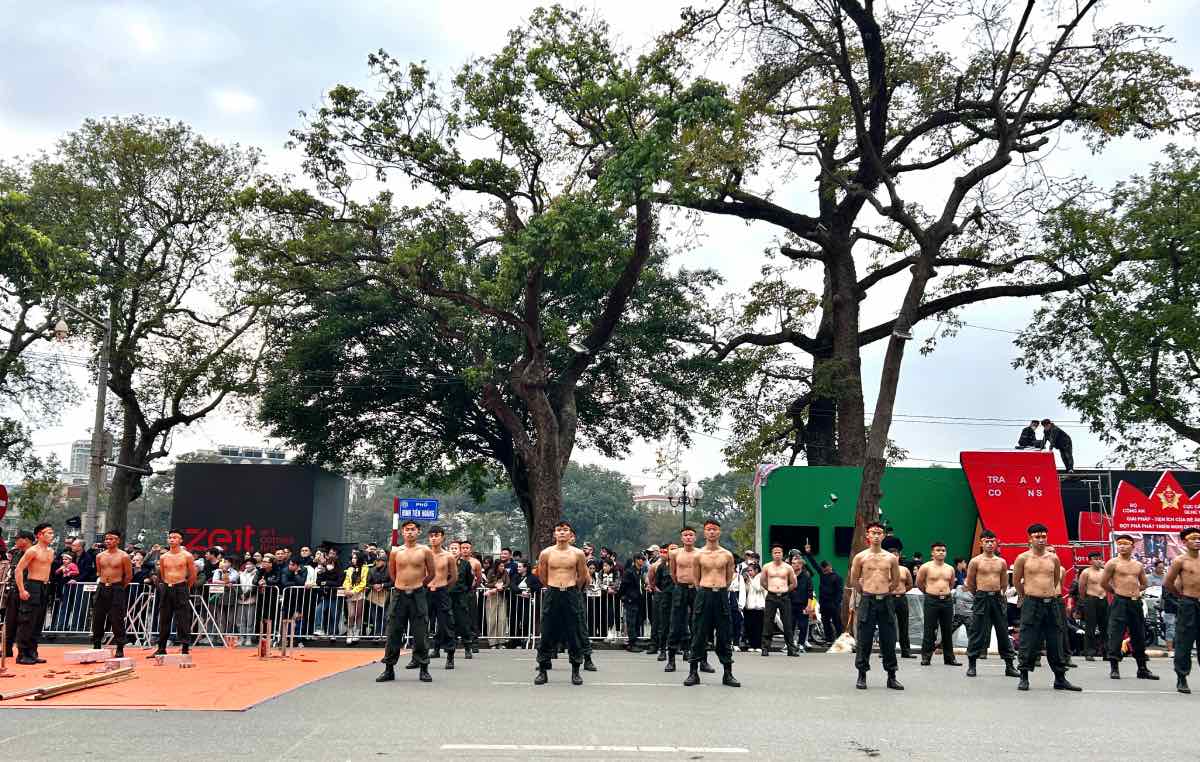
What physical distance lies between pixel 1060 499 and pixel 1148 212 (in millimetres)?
7882

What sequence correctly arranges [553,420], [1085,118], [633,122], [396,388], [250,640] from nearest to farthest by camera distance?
[250,640] < [633,122] < [1085,118] < [553,420] < [396,388]

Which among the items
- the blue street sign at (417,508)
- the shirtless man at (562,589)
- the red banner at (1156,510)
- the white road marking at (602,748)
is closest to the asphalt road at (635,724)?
the white road marking at (602,748)

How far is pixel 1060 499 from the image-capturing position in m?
25.0

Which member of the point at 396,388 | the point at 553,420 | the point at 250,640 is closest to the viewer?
the point at 250,640

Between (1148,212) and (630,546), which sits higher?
(1148,212)

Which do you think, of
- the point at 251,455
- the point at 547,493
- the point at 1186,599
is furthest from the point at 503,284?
the point at 251,455

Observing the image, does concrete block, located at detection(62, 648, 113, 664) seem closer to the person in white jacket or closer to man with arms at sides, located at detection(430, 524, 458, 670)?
man with arms at sides, located at detection(430, 524, 458, 670)

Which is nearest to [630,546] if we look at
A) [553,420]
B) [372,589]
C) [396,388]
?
[396,388]

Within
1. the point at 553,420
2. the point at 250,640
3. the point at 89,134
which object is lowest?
the point at 250,640

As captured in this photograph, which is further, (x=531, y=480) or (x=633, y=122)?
(x=531, y=480)

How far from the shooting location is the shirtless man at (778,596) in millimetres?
19109

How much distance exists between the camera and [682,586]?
45.9 ft

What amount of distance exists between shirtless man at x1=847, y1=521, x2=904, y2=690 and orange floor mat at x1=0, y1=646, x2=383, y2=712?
20.9 feet

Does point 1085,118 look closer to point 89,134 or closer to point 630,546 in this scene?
point 89,134
